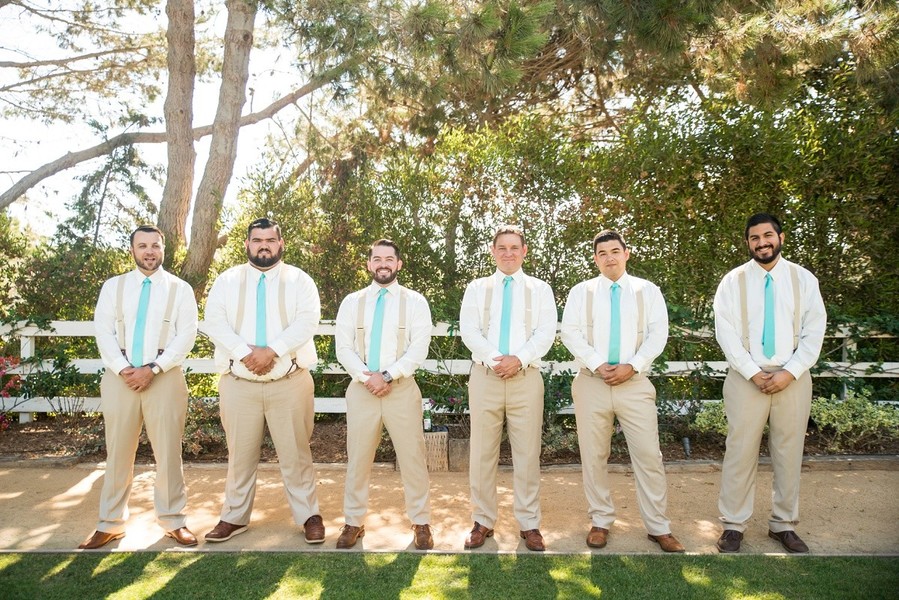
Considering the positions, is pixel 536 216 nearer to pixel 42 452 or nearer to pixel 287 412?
pixel 287 412

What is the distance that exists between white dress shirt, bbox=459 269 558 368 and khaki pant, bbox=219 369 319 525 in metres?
1.29

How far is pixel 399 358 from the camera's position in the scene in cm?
459

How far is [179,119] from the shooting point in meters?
9.13

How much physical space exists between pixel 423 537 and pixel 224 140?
263 inches

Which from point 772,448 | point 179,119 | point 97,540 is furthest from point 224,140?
point 772,448

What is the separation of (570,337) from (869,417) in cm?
367

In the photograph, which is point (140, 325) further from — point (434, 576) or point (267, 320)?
point (434, 576)

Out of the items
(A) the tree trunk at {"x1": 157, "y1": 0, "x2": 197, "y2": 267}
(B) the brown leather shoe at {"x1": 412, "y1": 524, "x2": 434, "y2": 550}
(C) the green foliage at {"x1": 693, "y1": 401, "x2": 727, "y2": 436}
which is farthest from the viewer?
(A) the tree trunk at {"x1": 157, "y1": 0, "x2": 197, "y2": 267}

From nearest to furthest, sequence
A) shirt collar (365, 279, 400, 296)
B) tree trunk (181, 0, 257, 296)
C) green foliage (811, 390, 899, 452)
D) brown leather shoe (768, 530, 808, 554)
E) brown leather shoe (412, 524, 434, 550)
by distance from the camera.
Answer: brown leather shoe (768, 530, 808, 554)
brown leather shoe (412, 524, 434, 550)
shirt collar (365, 279, 400, 296)
green foliage (811, 390, 899, 452)
tree trunk (181, 0, 257, 296)

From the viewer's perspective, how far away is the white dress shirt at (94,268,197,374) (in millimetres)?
4508

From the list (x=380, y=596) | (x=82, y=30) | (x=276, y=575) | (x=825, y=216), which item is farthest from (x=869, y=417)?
(x=82, y=30)

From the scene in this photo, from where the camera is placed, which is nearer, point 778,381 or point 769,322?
point 778,381

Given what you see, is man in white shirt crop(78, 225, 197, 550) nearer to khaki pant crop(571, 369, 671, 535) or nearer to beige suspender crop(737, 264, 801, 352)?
khaki pant crop(571, 369, 671, 535)

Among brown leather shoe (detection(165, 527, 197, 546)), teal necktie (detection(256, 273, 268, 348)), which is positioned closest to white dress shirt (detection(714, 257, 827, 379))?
teal necktie (detection(256, 273, 268, 348))
